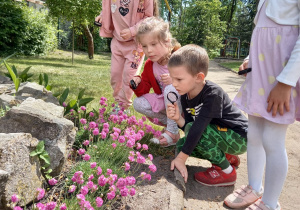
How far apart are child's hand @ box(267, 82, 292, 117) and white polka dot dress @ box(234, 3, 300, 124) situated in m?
0.04

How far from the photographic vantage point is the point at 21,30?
524 inches

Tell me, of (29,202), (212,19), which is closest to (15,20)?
(29,202)

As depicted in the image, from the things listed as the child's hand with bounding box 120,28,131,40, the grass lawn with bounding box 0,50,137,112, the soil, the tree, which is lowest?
the soil

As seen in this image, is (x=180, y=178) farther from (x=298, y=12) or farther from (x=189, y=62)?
(x=298, y=12)

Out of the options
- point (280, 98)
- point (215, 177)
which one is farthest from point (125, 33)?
point (280, 98)

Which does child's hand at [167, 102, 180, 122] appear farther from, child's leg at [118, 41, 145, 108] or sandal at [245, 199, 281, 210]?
child's leg at [118, 41, 145, 108]

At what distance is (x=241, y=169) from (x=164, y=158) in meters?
0.71

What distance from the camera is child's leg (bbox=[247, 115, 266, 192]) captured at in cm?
200

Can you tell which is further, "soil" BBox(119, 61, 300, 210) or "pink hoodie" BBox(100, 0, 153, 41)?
"pink hoodie" BBox(100, 0, 153, 41)

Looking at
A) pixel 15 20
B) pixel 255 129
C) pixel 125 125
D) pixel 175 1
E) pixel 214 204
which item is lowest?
pixel 214 204

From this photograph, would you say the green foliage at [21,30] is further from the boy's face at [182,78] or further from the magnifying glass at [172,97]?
the boy's face at [182,78]

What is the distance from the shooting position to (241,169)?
274cm

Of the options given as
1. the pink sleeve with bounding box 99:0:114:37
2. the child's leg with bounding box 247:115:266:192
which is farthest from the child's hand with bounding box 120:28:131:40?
the child's leg with bounding box 247:115:266:192

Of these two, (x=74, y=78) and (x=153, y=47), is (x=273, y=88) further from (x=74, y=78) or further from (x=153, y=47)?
(x=74, y=78)
